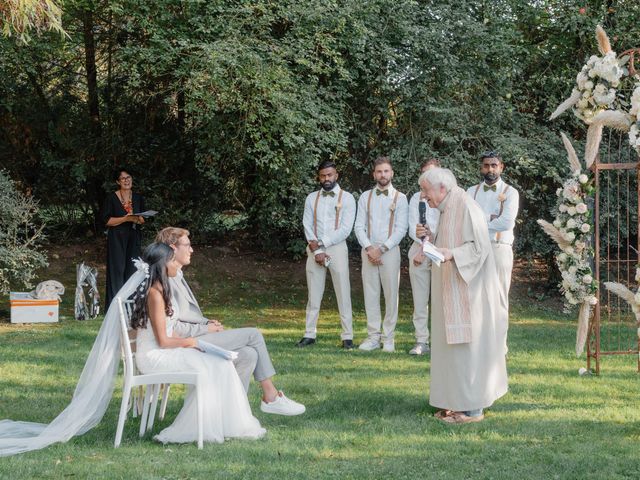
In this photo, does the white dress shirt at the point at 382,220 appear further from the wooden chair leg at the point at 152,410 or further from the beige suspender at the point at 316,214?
the wooden chair leg at the point at 152,410

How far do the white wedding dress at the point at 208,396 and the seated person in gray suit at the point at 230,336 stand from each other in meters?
0.38

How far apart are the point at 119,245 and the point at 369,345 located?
428cm

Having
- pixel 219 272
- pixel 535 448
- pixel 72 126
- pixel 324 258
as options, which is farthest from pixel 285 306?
pixel 535 448

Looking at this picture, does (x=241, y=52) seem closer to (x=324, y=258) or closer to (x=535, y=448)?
(x=324, y=258)

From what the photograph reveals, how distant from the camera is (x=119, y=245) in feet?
41.3

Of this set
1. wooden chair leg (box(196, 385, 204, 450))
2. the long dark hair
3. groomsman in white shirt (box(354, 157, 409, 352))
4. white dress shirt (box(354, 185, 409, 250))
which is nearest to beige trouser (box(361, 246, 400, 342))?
groomsman in white shirt (box(354, 157, 409, 352))

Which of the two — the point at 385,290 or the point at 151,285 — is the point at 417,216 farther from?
the point at 151,285

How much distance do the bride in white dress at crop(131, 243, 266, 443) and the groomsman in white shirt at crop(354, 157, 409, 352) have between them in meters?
3.90

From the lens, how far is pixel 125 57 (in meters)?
13.0

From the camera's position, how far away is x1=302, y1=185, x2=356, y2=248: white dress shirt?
10.5 metres

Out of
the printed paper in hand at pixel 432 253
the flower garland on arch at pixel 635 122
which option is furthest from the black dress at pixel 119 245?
the flower garland on arch at pixel 635 122

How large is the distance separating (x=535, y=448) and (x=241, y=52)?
7.32 metres

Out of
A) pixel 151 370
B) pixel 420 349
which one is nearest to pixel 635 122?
pixel 420 349

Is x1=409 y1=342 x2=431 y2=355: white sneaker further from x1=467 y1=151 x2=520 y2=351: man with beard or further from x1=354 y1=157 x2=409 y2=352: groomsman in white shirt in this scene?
x1=467 y1=151 x2=520 y2=351: man with beard
